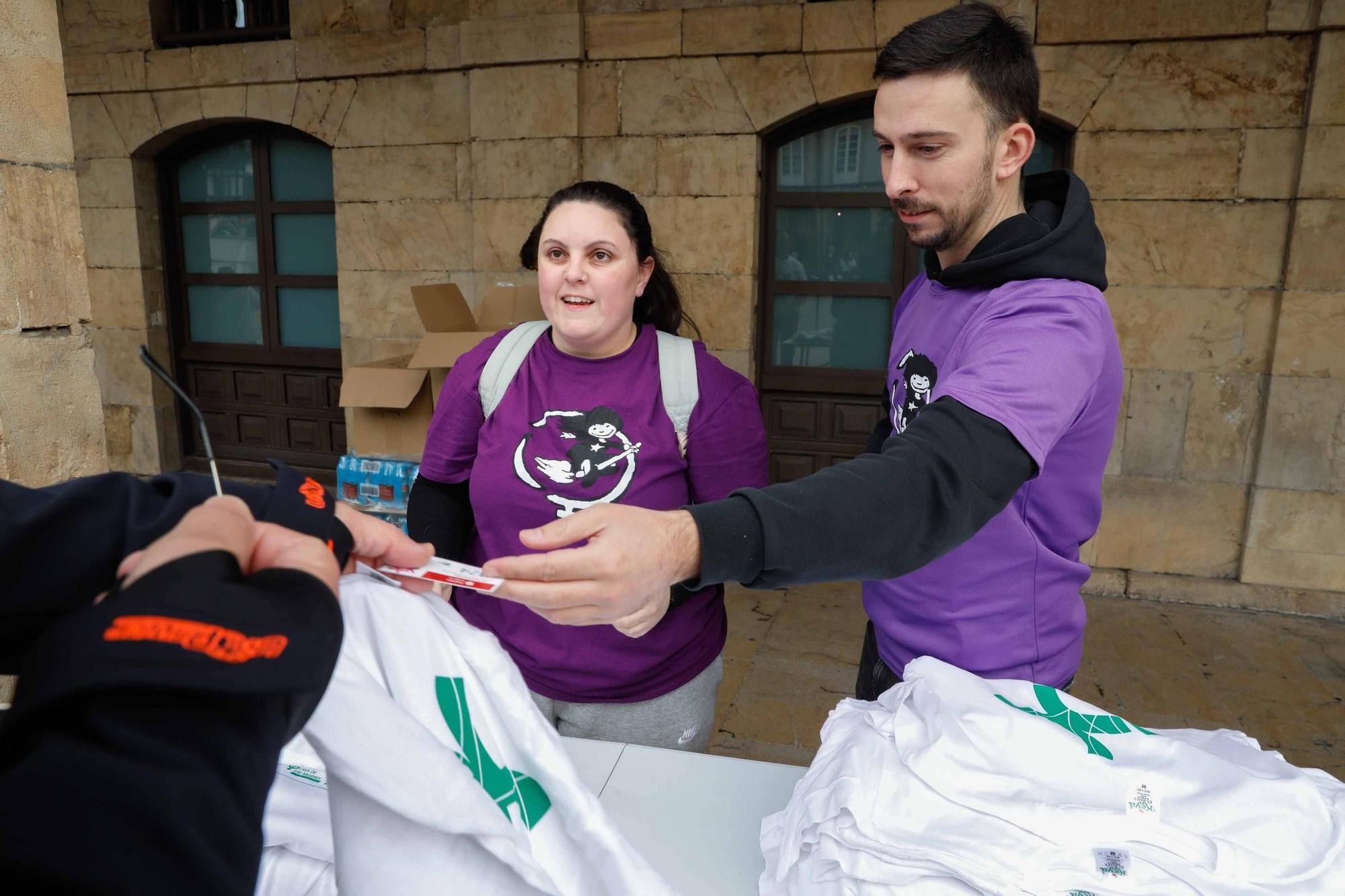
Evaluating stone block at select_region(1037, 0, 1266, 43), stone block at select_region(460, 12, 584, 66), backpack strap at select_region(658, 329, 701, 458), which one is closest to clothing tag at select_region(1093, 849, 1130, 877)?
backpack strap at select_region(658, 329, 701, 458)

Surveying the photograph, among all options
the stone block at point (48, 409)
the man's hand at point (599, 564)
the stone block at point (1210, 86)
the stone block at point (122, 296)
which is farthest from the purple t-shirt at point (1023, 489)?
the stone block at point (122, 296)

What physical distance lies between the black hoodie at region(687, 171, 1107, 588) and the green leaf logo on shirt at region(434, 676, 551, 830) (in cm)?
32

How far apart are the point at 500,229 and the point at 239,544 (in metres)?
4.74

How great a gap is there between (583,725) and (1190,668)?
3.31 m

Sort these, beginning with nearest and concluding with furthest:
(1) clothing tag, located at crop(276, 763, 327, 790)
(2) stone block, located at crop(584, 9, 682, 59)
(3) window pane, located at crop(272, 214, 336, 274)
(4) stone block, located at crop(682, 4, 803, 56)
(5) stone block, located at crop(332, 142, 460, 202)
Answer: (1) clothing tag, located at crop(276, 763, 327, 790), (4) stone block, located at crop(682, 4, 803, 56), (2) stone block, located at crop(584, 9, 682, 59), (5) stone block, located at crop(332, 142, 460, 202), (3) window pane, located at crop(272, 214, 336, 274)

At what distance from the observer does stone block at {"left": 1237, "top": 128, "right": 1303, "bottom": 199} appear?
4270 millimetres

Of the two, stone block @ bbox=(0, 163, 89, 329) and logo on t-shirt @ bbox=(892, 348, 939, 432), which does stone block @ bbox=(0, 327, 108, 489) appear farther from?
logo on t-shirt @ bbox=(892, 348, 939, 432)

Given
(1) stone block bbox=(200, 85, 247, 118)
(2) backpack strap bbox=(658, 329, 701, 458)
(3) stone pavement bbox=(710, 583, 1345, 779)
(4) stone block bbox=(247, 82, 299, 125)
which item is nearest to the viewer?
(2) backpack strap bbox=(658, 329, 701, 458)

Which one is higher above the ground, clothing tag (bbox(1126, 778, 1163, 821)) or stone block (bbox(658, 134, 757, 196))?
stone block (bbox(658, 134, 757, 196))

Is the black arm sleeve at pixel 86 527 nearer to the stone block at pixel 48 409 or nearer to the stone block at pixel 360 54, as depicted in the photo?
the stone block at pixel 48 409

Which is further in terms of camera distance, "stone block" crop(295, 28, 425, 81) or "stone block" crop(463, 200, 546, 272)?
"stone block" crop(295, 28, 425, 81)

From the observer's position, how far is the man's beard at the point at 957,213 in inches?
59.0

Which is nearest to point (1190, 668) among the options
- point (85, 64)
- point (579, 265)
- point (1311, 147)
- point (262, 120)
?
point (1311, 147)

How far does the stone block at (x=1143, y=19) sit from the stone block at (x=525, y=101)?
251 centimetres
